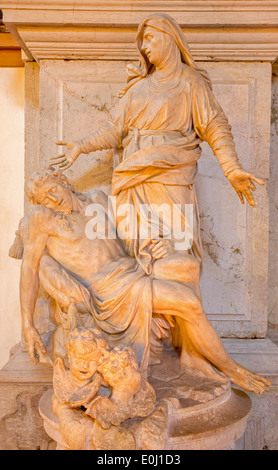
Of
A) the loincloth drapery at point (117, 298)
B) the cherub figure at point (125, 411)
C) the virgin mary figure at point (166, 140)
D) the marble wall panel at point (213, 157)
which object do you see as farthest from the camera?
the marble wall panel at point (213, 157)

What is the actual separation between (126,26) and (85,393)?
2667mm

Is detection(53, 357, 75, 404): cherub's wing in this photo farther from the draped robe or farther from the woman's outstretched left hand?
the woman's outstretched left hand

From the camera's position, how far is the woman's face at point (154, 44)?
8.94 ft

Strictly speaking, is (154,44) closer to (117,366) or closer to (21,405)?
(117,366)

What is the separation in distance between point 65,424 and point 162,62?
2129 mm

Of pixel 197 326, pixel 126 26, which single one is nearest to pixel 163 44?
pixel 126 26

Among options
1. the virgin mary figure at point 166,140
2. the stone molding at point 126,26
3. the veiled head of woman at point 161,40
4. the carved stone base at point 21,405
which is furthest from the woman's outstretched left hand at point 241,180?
the carved stone base at point 21,405

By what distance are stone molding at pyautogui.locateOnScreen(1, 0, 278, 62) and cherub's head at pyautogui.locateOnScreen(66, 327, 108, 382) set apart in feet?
7.77

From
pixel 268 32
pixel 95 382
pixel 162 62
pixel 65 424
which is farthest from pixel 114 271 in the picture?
pixel 268 32

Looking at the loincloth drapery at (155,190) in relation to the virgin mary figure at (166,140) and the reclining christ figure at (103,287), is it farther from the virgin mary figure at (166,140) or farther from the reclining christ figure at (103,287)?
the reclining christ figure at (103,287)

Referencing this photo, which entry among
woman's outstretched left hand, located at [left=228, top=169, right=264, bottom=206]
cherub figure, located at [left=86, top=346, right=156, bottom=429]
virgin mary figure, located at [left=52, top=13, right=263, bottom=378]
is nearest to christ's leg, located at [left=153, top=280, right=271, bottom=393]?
virgin mary figure, located at [left=52, top=13, right=263, bottom=378]

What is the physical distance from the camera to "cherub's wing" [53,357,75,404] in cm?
210

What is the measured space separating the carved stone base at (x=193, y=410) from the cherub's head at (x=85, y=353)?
35cm

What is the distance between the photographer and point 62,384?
213cm
